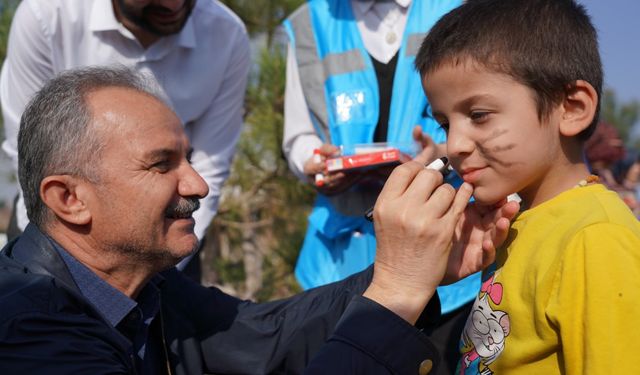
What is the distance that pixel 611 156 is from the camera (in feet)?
20.2

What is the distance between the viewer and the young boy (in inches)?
61.6

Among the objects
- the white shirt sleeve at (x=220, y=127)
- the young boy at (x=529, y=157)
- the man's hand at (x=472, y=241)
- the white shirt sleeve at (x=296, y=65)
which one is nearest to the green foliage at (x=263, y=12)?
the white shirt sleeve at (x=220, y=127)

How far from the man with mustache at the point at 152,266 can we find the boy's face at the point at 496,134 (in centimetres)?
7

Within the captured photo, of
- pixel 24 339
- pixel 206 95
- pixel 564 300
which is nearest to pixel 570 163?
pixel 564 300

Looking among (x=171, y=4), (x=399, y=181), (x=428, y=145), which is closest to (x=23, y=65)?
(x=171, y=4)

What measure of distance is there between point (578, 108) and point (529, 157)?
0.17 m

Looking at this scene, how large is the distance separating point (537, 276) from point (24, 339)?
1.04 metres

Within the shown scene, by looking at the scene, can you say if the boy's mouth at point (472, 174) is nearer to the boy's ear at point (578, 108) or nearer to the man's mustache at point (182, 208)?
the boy's ear at point (578, 108)

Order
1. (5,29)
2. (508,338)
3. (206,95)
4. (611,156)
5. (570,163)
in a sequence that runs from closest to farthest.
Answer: (508,338), (570,163), (206,95), (5,29), (611,156)

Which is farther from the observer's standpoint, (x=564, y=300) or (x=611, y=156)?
(x=611, y=156)

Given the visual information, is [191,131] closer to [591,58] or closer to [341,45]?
[341,45]

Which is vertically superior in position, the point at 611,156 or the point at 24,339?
the point at 24,339

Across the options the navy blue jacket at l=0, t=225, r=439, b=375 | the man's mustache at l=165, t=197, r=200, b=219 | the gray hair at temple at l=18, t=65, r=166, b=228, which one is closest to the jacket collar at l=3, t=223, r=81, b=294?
the navy blue jacket at l=0, t=225, r=439, b=375

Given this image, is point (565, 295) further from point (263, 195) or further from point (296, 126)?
point (263, 195)
